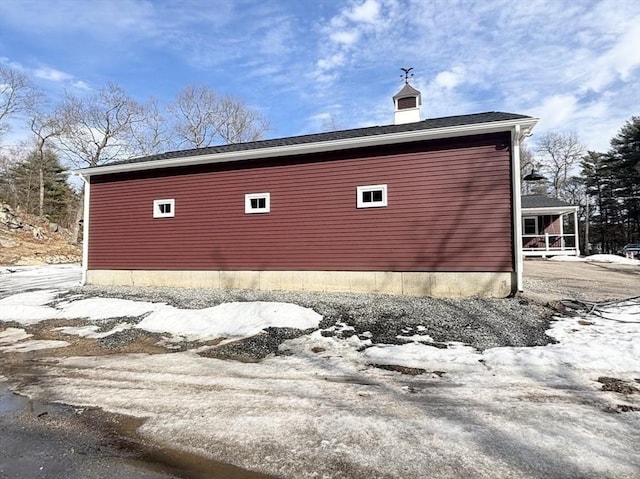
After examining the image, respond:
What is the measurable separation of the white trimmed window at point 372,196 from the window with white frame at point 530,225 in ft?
55.4

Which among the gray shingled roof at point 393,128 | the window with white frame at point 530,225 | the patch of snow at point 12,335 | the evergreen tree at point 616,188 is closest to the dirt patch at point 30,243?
the gray shingled roof at point 393,128

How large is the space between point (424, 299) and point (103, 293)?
749 centimetres

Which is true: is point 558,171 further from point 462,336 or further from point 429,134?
point 462,336

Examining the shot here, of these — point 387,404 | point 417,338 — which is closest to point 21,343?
point 387,404

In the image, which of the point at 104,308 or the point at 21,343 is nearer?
the point at 21,343

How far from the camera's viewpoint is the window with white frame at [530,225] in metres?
22.1

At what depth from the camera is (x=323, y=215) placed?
9.23 meters

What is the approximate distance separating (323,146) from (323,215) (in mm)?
1596

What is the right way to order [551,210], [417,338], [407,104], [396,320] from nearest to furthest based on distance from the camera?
[417,338]
[396,320]
[407,104]
[551,210]

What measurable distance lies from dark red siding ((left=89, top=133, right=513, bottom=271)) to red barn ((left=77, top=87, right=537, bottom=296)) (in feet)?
0.09

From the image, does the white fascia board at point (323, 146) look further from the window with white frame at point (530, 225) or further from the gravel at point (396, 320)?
the window with white frame at point (530, 225)

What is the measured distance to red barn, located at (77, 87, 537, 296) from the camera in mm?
8062

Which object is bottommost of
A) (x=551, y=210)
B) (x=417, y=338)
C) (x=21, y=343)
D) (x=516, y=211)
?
(x=21, y=343)

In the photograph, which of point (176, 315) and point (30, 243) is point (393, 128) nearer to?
point (176, 315)
